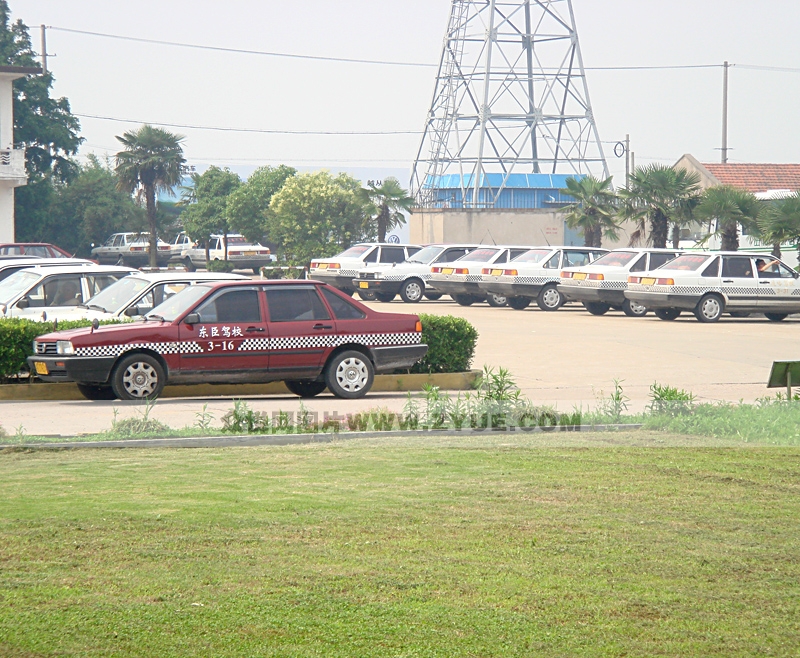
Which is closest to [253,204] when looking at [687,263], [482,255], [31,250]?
[31,250]

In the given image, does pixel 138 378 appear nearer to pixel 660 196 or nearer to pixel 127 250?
pixel 660 196

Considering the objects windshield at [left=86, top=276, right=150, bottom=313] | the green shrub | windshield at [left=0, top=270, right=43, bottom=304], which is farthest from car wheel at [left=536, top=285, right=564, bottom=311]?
windshield at [left=86, top=276, right=150, bottom=313]

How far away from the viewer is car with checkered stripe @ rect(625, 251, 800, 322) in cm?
2691

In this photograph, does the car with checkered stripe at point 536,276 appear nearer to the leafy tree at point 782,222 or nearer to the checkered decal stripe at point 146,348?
the leafy tree at point 782,222

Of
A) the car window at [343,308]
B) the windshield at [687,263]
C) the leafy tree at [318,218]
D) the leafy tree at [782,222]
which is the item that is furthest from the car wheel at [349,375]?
the leafy tree at [318,218]

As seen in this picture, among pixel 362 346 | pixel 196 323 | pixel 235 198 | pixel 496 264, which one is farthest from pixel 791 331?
pixel 235 198


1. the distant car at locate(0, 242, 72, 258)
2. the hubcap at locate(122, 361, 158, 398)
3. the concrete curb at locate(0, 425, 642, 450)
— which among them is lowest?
the concrete curb at locate(0, 425, 642, 450)

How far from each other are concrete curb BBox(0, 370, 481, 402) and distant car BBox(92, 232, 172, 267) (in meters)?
44.9

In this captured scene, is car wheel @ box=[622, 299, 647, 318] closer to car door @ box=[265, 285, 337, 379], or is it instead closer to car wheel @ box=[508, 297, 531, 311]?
car wheel @ box=[508, 297, 531, 311]

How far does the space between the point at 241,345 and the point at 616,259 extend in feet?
57.9

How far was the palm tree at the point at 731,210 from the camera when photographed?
35.7 meters

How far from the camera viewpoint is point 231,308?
44.9 ft

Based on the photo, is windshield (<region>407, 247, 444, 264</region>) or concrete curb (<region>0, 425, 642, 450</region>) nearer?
concrete curb (<region>0, 425, 642, 450</region>)

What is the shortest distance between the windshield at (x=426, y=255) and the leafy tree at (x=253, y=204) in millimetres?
29515
